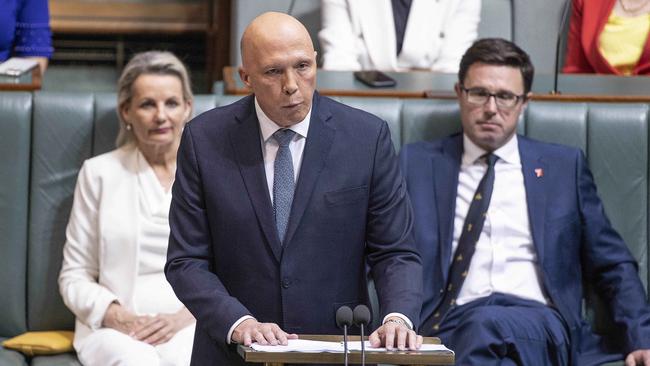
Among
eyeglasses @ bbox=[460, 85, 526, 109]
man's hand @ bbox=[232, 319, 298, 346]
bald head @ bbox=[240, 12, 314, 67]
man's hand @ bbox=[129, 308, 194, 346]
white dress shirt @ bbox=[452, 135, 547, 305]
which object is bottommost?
man's hand @ bbox=[129, 308, 194, 346]

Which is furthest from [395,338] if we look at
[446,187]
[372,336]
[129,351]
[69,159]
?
[69,159]

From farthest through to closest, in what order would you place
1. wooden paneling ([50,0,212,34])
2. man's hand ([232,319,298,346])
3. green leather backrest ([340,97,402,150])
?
wooden paneling ([50,0,212,34]) → green leather backrest ([340,97,402,150]) → man's hand ([232,319,298,346])

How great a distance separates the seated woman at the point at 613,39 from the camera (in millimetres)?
4164

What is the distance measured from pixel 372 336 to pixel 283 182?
1.22 ft

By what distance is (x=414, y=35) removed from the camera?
4.19 m

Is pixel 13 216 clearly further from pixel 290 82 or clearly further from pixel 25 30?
pixel 290 82

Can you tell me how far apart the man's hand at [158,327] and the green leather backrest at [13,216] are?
42cm

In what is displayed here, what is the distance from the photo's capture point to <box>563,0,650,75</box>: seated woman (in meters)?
4.16

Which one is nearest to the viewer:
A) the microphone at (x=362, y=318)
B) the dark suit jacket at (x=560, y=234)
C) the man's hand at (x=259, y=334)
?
the microphone at (x=362, y=318)

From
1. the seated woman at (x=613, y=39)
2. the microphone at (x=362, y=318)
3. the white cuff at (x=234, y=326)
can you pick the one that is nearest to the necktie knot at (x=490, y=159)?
the seated woman at (x=613, y=39)

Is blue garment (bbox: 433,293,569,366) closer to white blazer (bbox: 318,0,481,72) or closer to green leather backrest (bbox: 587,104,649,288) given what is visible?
green leather backrest (bbox: 587,104,649,288)

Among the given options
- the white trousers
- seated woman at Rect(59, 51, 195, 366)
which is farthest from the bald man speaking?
seated woman at Rect(59, 51, 195, 366)

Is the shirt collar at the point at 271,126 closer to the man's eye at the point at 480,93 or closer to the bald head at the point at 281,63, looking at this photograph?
the bald head at the point at 281,63

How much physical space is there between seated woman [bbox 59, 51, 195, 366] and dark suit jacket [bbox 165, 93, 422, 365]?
81 centimetres
